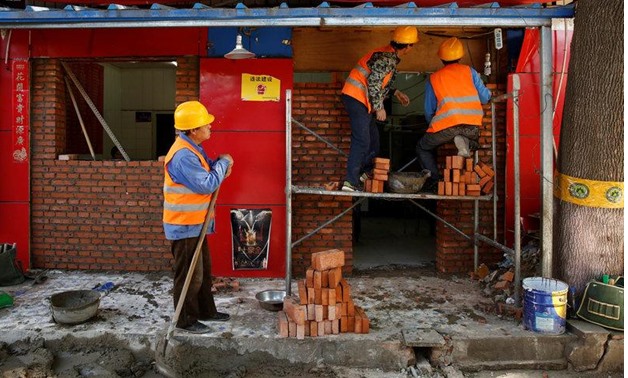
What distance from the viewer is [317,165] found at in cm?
682

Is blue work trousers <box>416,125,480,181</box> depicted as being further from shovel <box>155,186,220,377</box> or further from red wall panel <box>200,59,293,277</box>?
shovel <box>155,186,220,377</box>

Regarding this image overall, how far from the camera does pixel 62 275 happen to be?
21.9ft

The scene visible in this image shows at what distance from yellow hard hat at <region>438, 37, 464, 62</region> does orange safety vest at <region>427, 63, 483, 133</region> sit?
0.53 ft

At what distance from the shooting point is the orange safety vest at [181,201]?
4730mm

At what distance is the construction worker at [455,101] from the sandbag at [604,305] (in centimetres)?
203

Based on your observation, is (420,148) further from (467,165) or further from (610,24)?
(610,24)

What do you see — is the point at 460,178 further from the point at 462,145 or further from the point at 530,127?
the point at 530,127

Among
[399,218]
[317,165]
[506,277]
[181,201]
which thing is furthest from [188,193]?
[399,218]

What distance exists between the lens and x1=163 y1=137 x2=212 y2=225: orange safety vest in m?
4.73

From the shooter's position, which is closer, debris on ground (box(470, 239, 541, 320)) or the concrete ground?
the concrete ground

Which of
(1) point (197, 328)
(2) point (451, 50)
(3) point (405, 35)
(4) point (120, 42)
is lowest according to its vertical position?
(1) point (197, 328)

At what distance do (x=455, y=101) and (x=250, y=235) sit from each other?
125 inches

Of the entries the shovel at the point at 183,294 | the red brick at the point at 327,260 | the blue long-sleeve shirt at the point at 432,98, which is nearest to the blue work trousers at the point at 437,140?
the blue long-sleeve shirt at the point at 432,98

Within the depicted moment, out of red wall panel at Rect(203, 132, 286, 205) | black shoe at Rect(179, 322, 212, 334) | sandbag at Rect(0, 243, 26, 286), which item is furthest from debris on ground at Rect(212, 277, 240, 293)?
sandbag at Rect(0, 243, 26, 286)
